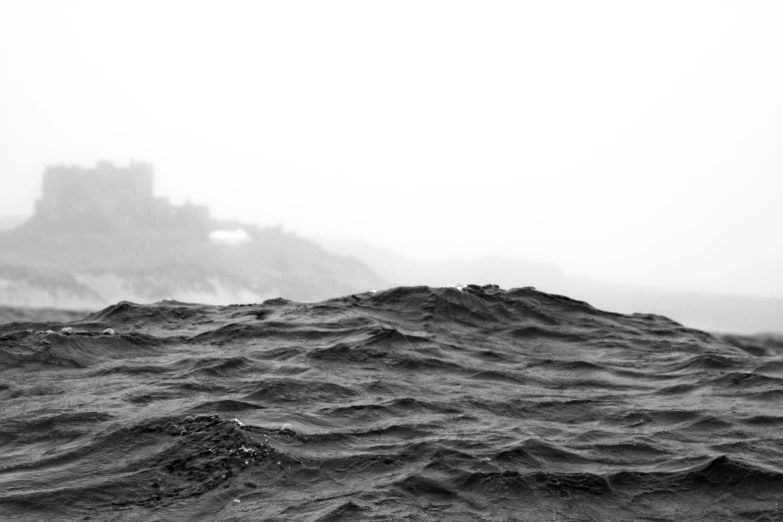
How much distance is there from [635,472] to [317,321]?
11.8 meters

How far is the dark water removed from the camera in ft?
33.0

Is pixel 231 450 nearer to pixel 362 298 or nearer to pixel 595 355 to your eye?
pixel 595 355

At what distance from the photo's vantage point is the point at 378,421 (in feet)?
43.3

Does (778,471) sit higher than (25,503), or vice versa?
(778,471)

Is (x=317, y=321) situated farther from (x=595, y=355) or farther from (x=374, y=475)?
(x=374, y=475)

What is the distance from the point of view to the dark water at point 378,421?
1005 cm

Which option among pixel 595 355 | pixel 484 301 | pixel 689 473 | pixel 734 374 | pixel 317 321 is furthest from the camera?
pixel 484 301

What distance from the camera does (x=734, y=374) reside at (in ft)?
59.6

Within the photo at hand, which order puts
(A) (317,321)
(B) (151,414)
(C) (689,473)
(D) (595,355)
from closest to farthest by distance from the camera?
1. (C) (689,473)
2. (B) (151,414)
3. (D) (595,355)
4. (A) (317,321)

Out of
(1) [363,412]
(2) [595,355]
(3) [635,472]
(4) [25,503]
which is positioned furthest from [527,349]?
(4) [25,503]

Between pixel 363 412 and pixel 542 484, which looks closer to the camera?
pixel 542 484

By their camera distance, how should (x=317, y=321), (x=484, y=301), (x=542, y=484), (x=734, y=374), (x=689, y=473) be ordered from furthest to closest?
(x=484, y=301)
(x=317, y=321)
(x=734, y=374)
(x=689, y=473)
(x=542, y=484)

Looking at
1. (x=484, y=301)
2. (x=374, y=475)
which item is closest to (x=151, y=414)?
(x=374, y=475)

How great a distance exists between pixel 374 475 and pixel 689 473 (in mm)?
4568
